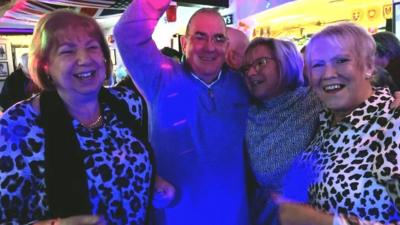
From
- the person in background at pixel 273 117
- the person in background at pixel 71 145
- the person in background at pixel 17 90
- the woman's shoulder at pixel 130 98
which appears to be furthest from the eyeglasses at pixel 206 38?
the person in background at pixel 17 90

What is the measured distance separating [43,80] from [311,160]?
1021 millimetres

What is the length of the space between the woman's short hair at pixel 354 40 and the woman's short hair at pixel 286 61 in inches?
18.5

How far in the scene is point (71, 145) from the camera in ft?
4.37

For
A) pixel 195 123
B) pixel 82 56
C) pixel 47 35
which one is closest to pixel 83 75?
pixel 82 56

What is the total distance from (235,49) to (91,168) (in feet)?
4.37

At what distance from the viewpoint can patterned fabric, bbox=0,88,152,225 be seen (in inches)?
48.2

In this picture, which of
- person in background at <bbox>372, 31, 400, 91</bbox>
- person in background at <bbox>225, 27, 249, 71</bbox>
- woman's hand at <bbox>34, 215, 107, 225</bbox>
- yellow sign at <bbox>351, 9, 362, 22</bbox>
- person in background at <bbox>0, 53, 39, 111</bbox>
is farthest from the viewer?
yellow sign at <bbox>351, 9, 362, 22</bbox>

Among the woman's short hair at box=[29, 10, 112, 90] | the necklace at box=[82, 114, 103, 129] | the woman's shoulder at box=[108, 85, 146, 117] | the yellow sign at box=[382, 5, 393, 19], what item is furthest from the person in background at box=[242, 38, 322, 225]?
the yellow sign at box=[382, 5, 393, 19]

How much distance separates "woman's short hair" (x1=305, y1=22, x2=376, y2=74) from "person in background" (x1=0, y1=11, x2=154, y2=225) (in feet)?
2.62

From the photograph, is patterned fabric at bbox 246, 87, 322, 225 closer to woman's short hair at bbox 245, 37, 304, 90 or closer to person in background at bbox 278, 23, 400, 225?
woman's short hair at bbox 245, 37, 304, 90

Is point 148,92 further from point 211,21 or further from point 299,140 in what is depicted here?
point 299,140

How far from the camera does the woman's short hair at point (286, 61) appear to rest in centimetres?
202

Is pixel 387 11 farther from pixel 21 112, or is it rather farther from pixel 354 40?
pixel 21 112

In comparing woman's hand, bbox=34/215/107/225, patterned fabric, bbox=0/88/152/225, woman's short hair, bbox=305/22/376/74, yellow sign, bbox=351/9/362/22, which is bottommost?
woman's hand, bbox=34/215/107/225
